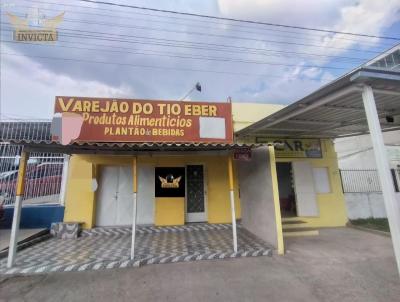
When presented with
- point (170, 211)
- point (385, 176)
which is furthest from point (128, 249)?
point (385, 176)

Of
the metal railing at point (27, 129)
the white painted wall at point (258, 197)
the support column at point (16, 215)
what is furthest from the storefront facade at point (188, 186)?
the support column at point (16, 215)

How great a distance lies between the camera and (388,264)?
4.59 meters

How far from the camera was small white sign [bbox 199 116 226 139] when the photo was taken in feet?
25.5

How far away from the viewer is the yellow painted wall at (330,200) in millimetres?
8203

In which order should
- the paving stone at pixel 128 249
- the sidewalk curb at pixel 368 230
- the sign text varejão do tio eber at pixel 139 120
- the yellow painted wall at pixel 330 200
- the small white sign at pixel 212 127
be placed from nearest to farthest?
the paving stone at pixel 128 249 < the sidewalk curb at pixel 368 230 < the sign text varejão do tio eber at pixel 139 120 < the small white sign at pixel 212 127 < the yellow painted wall at pixel 330 200

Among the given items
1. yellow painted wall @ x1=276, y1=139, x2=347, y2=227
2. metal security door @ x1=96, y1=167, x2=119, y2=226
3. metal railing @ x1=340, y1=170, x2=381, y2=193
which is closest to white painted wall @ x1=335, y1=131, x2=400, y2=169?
metal railing @ x1=340, y1=170, x2=381, y2=193

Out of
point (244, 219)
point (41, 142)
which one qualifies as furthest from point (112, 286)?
point (244, 219)

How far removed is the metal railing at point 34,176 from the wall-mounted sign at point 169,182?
322 centimetres

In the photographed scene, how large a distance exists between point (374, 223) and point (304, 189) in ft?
9.19

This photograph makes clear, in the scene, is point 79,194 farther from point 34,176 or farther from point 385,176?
point 385,176

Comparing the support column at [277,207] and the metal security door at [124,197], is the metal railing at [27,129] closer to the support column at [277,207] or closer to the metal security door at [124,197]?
the metal security door at [124,197]

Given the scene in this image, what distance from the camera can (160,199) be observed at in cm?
776

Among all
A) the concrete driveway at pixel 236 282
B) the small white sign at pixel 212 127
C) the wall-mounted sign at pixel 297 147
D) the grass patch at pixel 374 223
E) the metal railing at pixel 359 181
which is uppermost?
the small white sign at pixel 212 127

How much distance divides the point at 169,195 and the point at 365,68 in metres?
6.31
